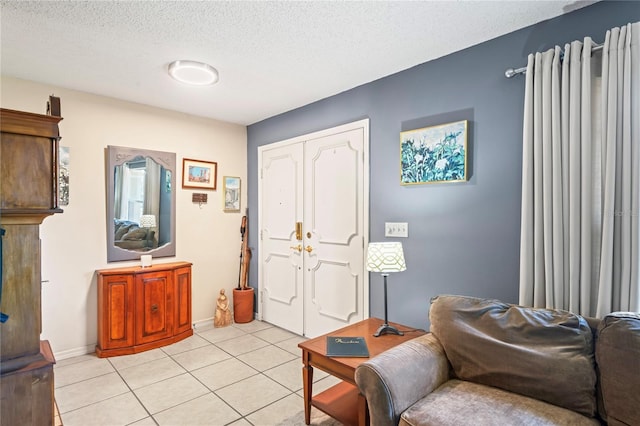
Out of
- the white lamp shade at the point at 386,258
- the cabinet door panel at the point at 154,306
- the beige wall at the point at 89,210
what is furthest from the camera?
the cabinet door panel at the point at 154,306

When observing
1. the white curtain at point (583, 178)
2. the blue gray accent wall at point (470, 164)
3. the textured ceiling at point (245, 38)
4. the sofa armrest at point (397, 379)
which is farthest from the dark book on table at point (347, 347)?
the textured ceiling at point (245, 38)

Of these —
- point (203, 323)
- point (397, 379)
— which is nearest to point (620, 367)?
point (397, 379)

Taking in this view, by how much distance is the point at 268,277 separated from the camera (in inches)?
162

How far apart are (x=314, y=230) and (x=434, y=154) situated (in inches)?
58.5

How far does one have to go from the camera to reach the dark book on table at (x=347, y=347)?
6.37ft

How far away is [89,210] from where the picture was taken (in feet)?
10.6

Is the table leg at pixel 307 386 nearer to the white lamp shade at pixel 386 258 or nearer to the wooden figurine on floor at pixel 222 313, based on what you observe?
the white lamp shade at pixel 386 258

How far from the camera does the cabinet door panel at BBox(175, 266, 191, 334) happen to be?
11.6 feet

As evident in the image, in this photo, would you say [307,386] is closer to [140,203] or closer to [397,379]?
[397,379]

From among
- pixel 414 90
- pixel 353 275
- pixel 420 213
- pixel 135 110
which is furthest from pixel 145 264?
pixel 414 90

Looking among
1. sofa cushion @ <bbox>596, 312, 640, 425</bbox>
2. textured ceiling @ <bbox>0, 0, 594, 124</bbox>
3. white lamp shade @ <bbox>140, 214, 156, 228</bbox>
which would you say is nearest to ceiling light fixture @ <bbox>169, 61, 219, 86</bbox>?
textured ceiling @ <bbox>0, 0, 594, 124</bbox>

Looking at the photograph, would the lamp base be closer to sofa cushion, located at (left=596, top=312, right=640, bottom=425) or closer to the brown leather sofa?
the brown leather sofa

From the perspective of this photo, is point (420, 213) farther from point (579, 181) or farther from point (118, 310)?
point (118, 310)

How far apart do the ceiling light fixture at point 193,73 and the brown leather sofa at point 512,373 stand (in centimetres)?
240
